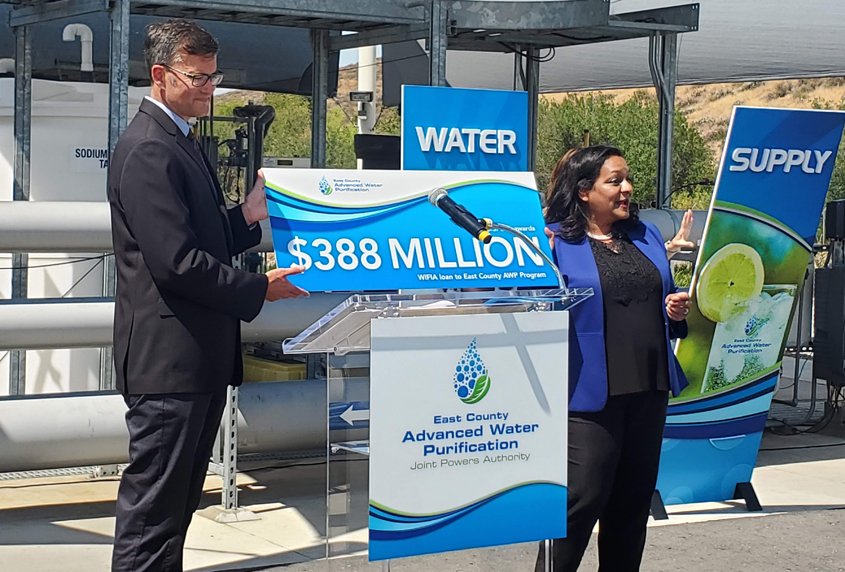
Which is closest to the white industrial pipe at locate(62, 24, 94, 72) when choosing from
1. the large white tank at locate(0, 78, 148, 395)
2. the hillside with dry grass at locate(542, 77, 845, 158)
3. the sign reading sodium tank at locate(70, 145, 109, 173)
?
the large white tank at locate(0, 78, 148, 395)

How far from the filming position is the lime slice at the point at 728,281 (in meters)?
6.33

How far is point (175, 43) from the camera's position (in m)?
3.54

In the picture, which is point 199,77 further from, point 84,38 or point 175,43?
point 84,38

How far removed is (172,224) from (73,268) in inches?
191

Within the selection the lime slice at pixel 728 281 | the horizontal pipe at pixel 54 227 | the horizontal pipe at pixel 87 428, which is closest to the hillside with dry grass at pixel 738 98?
the lime slice at pixel 728 281

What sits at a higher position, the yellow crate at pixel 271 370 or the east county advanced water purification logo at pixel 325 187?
the east county advanced water purification logo at pixel 325 187

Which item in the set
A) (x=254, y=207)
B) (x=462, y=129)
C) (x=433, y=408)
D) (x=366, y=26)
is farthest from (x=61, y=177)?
(x=433, y=408)

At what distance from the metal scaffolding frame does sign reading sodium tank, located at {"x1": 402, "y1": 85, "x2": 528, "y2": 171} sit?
4.44 ft

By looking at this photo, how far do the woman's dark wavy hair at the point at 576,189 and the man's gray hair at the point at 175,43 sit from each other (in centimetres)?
146

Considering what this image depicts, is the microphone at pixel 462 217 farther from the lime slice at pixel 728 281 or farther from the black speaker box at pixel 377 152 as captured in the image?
the black speaker box at pixel 377 152

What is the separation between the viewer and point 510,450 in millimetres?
3756

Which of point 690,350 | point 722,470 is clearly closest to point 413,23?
point 690,350

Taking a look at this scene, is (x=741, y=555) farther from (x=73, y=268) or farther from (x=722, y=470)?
(x=73, y=268)

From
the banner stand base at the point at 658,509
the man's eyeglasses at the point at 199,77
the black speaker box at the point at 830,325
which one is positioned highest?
the man's eyeglasses at the point at 199,77
